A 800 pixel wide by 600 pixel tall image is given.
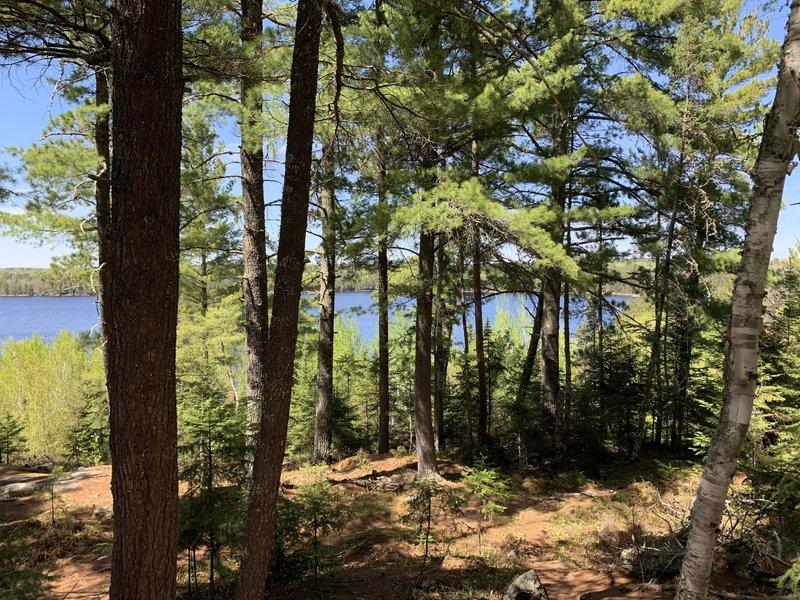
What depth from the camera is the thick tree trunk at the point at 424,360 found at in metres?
7.92

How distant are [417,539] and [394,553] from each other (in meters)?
0.41

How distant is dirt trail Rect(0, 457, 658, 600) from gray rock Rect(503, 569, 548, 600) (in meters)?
0.35

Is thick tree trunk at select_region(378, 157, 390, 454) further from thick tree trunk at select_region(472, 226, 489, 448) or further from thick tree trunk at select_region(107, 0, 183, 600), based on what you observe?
thick tree trunk at select_region(107, 0, 183, 600)

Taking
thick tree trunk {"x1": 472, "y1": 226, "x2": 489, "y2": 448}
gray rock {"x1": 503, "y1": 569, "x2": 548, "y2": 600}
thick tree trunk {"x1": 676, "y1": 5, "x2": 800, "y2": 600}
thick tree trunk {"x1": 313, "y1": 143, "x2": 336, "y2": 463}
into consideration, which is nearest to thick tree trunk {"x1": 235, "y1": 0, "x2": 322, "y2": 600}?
gray rock {"x1": 503, "y1": 569, "x2": 548, "y2": 600}

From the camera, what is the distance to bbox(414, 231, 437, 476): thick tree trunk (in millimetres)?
7918

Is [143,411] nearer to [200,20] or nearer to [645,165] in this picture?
[200,20]

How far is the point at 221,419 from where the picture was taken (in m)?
4.29

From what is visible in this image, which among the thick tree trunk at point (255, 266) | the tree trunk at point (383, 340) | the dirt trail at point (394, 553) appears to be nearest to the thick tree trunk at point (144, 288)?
the dirt trail at point (394, 553)

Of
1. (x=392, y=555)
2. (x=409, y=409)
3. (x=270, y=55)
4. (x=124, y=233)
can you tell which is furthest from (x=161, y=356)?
(x=409, y=409)

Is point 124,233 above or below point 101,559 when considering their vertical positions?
above

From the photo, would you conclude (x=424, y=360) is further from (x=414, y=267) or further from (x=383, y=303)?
(x=414, y=267)

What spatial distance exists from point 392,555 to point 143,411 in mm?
4767

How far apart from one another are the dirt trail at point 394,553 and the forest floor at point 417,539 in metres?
0.02

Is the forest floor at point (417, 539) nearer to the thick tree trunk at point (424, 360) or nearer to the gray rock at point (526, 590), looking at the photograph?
the gray rock at point (526, 590)
